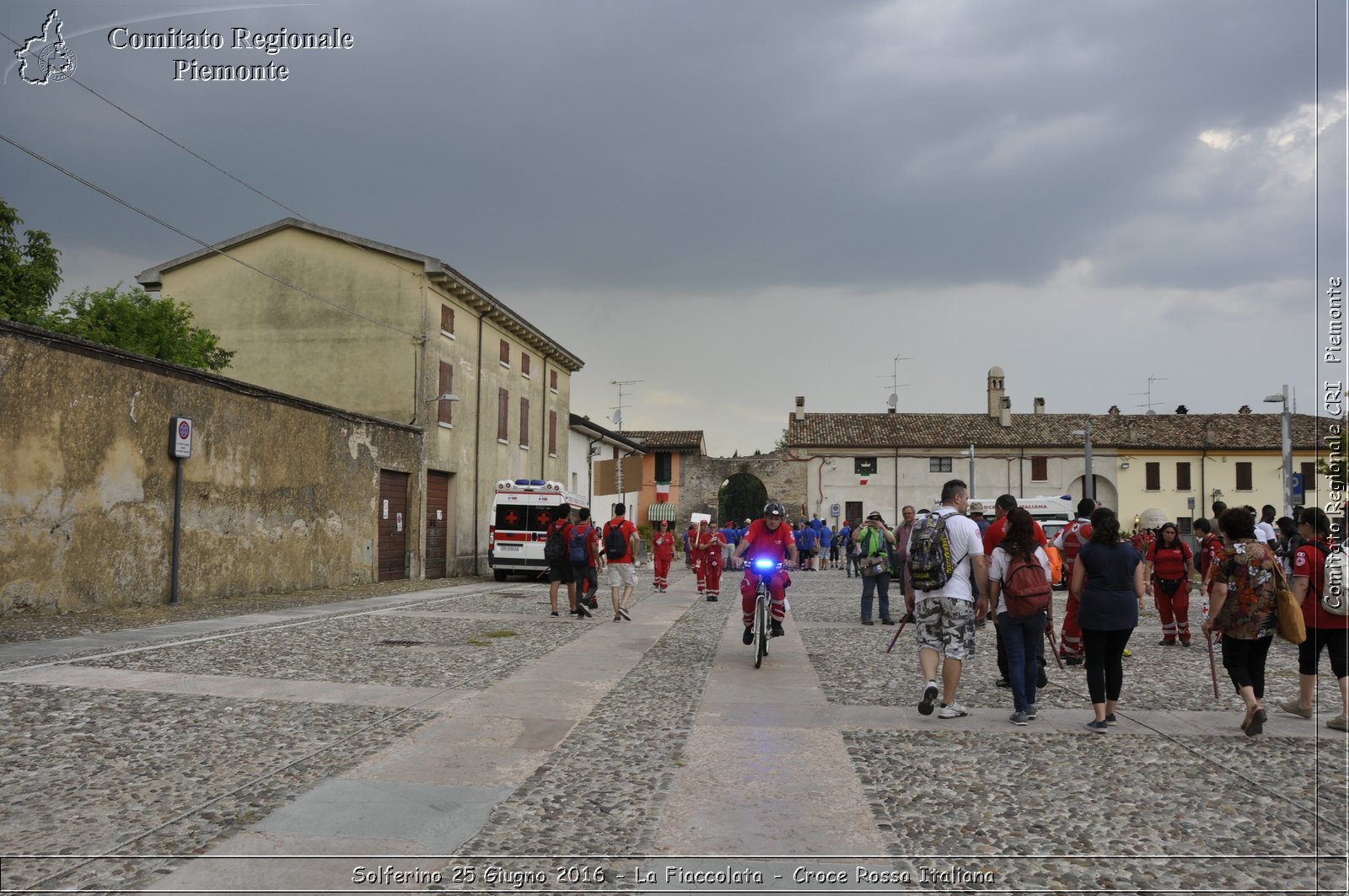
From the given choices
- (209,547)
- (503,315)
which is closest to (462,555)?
(503,315)

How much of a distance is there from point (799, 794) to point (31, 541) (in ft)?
37.6

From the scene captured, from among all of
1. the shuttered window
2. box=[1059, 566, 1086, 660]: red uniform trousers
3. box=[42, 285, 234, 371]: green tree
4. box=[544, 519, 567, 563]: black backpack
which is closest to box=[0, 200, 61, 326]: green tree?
box=[42, 285, 234, 371]: green tree

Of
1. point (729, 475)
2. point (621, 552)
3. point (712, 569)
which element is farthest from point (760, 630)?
point (729, 475)

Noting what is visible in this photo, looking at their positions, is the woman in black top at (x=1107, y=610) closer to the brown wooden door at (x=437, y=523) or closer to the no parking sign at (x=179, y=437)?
the no parking sign at (x=179, y=437)

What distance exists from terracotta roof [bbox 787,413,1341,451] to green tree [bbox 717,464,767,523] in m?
3.08

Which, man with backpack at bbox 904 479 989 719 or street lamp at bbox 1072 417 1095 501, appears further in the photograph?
street lamp at bbox 1072 417 1095 501

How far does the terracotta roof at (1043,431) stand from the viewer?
58.7 metres

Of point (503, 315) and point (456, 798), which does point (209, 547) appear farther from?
point (503, 315)

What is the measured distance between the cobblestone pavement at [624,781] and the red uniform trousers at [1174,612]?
2.58 m

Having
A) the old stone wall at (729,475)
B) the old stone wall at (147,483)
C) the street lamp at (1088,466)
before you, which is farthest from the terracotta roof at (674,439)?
the old stone wall at (147,483)

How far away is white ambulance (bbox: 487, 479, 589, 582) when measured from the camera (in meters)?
25.1

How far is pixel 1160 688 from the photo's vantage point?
9.17m

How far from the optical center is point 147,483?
15.1 m

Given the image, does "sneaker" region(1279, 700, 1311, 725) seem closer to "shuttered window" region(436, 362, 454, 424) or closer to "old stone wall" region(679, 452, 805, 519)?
"shuttered window" region(436, 362, 454, 424)
